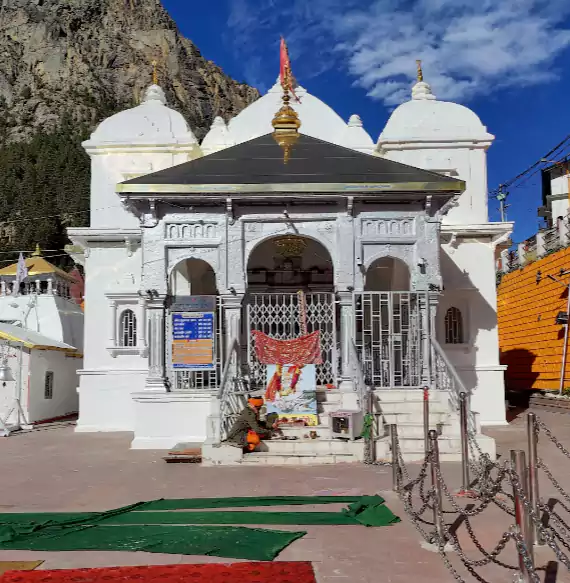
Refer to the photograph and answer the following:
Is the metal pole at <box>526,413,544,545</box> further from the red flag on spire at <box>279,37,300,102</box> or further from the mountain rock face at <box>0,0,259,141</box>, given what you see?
the mountain rock face at <box>0,0,259,141</box>

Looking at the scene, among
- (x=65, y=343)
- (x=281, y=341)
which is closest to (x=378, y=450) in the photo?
(x=281, y=341)

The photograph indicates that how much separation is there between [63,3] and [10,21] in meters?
10.7

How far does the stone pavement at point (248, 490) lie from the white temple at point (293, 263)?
3.94 ft

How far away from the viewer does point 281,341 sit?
13891mm

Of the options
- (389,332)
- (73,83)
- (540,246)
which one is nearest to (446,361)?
(389,332)

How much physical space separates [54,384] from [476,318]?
1341cm

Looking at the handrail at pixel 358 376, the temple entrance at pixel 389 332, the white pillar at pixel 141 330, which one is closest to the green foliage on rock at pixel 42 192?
the white pillar at pixel 141 330

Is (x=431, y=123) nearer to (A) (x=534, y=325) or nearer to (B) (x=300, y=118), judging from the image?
(B) (x=300, y=118)

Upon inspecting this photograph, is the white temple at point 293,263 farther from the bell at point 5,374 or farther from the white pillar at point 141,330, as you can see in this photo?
the bell at point 5,374

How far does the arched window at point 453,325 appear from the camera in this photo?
17922mm

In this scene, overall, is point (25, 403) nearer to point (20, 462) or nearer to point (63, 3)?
point (20, 462)

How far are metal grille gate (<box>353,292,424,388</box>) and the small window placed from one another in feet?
34.2

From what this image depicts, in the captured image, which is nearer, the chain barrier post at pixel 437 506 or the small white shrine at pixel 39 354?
the chain barrier post at pixel 437 506

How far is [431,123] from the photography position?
19.2 meters
